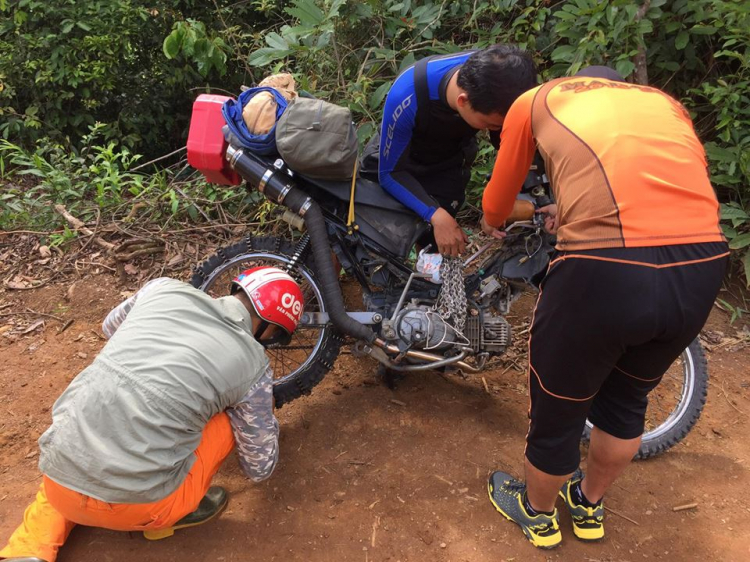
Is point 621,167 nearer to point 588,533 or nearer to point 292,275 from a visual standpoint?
point 588,533

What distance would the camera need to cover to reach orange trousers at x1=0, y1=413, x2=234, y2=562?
79.9 inches

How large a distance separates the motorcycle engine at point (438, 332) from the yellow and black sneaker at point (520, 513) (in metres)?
0.65

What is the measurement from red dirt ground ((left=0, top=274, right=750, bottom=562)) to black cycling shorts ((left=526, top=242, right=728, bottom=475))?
68 cm

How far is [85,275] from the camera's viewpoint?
4.05 metres

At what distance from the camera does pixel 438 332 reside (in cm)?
280

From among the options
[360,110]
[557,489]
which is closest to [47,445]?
[557,489]

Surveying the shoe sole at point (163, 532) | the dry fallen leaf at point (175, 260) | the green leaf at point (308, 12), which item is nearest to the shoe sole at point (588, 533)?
the shoe sole at point (163, 532)

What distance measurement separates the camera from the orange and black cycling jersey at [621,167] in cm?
166

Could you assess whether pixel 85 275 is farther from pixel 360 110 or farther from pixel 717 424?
pixel 717 424

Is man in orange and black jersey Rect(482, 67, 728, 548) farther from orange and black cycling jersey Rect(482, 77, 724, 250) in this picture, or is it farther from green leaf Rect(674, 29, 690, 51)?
green leaf Rect(674, 29, 690, 51)

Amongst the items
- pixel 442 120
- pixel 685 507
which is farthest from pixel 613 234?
pixel 685 507

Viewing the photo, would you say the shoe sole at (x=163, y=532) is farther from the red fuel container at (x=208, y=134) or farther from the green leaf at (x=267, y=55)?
the green leaf at (x=267, y=55)

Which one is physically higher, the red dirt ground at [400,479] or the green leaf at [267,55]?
the green leaf at [267,55]

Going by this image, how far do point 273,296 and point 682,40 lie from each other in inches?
124
